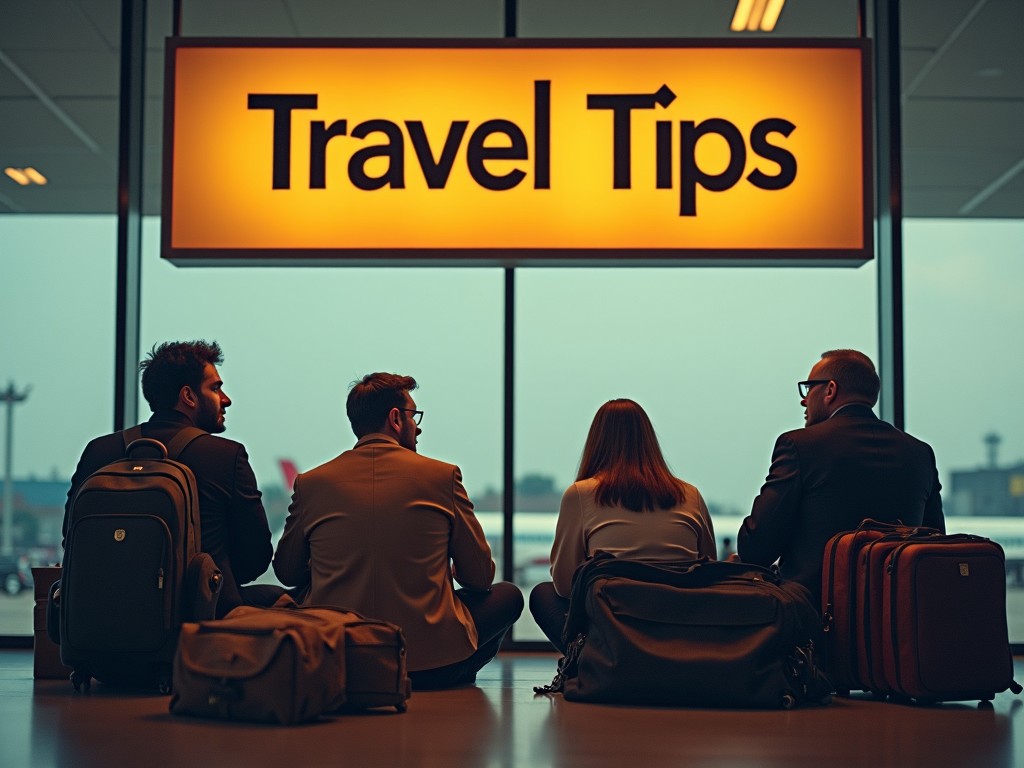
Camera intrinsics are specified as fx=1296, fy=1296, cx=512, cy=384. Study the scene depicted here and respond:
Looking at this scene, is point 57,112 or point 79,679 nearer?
point 79,679

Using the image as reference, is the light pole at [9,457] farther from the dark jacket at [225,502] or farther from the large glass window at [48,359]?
the dark jacket at [225,502]

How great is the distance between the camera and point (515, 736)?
3145 millimetres

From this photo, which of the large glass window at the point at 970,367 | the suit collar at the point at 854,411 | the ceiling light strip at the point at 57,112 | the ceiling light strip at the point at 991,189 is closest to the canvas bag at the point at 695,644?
→ the suit collar at the point at 854,411

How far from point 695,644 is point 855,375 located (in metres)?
1.11

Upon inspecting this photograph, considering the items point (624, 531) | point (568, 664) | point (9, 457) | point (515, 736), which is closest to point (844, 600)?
point (624, 531)

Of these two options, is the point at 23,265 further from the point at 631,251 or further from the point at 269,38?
the point at 631,251

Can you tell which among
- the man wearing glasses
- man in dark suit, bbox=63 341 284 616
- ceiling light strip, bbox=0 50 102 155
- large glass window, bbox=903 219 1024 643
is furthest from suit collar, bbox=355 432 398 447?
ceiling light strip, bbox=0 50 102 155

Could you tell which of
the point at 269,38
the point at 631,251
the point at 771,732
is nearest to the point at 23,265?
the point at 269,38

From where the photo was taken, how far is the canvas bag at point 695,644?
3572mm

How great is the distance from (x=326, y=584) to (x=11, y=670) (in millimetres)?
1481

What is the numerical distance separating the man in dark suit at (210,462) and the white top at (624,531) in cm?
94

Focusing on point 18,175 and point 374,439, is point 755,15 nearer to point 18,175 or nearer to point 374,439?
point 374,439

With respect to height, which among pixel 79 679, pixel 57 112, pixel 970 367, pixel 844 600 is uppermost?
pixel 57 112

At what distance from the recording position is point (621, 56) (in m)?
5.41
